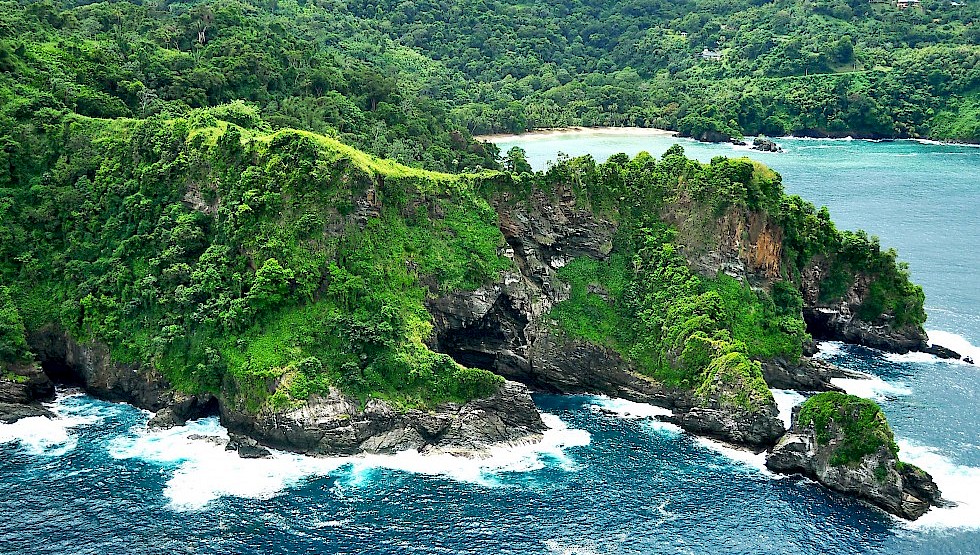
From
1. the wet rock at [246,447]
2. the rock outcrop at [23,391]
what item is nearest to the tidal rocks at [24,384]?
the rock outcrop at [23,391]

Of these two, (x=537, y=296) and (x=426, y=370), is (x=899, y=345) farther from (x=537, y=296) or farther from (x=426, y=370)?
(x=426, y=370)

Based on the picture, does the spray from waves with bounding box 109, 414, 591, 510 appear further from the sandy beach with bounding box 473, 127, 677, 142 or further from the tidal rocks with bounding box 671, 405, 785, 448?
the sandy beach with bounding box 473, 127, 677, 142

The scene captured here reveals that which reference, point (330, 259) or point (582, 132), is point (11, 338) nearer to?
point (330, 259)

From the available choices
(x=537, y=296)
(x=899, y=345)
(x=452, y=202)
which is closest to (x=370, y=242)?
(x=452, y=202)

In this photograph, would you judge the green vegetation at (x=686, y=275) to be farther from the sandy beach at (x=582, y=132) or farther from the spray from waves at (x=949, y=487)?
the sandy beach at (x=582, y=132)

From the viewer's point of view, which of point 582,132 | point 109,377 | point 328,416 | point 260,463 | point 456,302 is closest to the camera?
point 260,463

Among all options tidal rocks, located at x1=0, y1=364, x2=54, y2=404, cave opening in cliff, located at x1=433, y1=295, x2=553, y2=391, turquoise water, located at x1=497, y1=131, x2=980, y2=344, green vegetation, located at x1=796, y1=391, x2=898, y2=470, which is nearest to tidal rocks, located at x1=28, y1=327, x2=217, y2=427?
tidal rocks, located at x1=0, y1=364, x2=54, y2=404

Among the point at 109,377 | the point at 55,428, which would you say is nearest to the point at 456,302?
the point at 109,377
